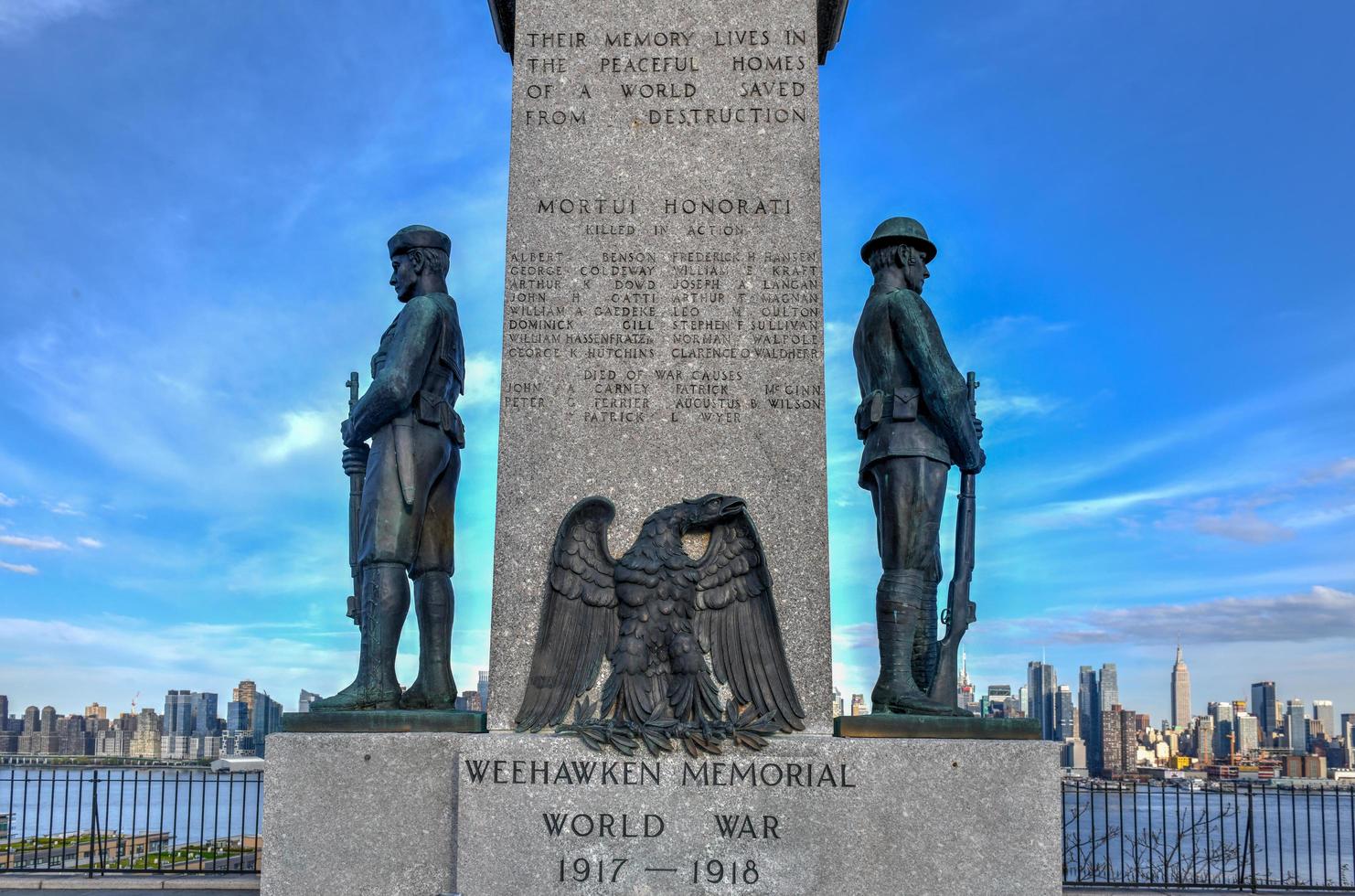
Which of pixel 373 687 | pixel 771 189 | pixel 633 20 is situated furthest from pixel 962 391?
pixel 373 687

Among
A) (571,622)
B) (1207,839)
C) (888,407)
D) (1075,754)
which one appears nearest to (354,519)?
(571,622)

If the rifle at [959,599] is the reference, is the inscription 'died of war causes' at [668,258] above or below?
above

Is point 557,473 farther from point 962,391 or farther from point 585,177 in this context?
point 962,391

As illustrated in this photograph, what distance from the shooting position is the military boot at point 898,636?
7.88 meters

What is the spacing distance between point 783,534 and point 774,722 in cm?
125

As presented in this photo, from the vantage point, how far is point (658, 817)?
7441 mm

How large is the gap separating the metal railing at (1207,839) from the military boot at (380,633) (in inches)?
275

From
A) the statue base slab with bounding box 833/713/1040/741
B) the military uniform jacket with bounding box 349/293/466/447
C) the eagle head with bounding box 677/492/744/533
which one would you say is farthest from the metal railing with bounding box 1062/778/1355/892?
the military uniform jacket with bounding box 349/293/466/447

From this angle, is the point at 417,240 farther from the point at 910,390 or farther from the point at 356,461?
the point at 910,390

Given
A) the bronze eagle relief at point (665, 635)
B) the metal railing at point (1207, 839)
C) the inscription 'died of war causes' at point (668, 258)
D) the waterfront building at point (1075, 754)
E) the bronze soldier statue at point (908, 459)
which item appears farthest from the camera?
the waterfront building at point (1075, 754)

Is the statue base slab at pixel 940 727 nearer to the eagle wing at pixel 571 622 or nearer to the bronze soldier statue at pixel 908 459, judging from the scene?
the bronze soldier statue at pixel 908 459

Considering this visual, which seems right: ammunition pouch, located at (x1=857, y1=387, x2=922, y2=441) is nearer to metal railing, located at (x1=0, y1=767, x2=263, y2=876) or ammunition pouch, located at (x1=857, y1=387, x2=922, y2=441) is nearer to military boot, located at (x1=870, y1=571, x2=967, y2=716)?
military boot, located at (x1=870, y1=571, x2=967, y2=716)

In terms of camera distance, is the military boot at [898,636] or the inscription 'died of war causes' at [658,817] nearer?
the inscription 'died of war causes' at [658,817]

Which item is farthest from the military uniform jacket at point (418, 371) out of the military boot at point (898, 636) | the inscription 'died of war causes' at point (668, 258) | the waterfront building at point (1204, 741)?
the waterfront building at point (1204, 741)
